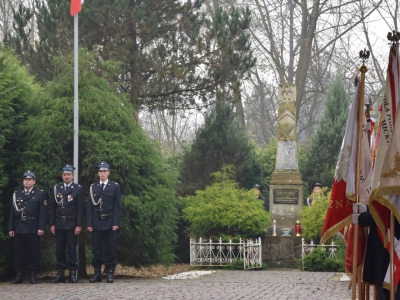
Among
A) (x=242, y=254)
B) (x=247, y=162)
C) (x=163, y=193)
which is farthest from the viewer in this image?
(x=247, y=162)

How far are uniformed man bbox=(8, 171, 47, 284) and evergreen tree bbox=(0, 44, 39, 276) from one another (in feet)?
1.86

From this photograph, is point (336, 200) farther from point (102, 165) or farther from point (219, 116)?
point (219, 116)

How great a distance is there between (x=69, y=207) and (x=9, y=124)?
78.8 inches

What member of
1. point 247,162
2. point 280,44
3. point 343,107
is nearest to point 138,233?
point 247,162

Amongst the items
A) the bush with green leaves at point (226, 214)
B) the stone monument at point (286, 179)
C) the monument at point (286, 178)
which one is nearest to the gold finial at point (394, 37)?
the bush with green leaves at point (226, 214)

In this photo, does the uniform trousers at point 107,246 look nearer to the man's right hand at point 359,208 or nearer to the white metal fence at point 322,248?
the white metal fence at point 322,248

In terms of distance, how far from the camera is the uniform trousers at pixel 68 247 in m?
13.8

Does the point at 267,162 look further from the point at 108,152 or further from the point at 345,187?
the point at 345,187

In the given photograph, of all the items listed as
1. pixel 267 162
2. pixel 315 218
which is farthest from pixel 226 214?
pixel 267 162

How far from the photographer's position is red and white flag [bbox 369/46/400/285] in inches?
266

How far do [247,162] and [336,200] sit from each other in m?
20.9

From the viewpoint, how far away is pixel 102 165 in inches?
543

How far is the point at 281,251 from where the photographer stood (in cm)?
2328

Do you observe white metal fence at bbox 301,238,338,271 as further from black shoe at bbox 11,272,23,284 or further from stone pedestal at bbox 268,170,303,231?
black shoe at bbox 11,272,23,284
